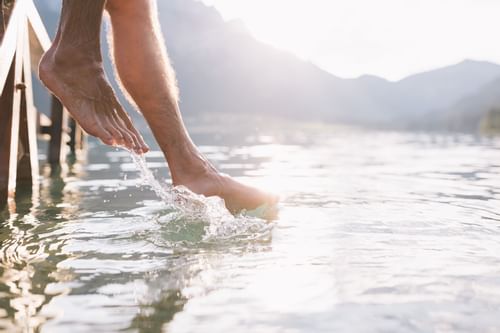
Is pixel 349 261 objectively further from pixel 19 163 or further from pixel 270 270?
pixel 19 163

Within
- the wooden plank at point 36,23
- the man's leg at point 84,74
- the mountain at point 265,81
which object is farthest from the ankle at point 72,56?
the mountain at point 265,81

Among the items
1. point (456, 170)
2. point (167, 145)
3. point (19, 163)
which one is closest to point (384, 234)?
point (167, 145)

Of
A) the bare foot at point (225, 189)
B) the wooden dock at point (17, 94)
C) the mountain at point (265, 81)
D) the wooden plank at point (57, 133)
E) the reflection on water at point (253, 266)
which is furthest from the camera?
the mountain at point (265, 81)

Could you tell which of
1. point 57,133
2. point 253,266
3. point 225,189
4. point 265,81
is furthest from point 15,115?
point 265,81

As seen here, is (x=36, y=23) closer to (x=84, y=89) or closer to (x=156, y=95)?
(x=156, y=95)

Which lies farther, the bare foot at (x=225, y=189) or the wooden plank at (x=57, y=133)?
the wooden plank at (x=57, y=133)

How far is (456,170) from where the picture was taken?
4.30 m

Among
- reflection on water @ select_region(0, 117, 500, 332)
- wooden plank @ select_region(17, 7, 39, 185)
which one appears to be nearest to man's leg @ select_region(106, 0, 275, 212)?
reflection on water @ select_region(0, 117, 500, 332)

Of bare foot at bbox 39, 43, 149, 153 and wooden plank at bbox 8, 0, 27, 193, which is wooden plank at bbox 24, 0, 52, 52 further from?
bare foot at bbox 39, 43, 149, 153

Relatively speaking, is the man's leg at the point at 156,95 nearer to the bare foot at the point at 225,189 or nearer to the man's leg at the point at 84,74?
the bare foot at the point at 225,189

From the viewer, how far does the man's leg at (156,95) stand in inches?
82.8

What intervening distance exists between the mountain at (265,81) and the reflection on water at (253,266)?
238 feet

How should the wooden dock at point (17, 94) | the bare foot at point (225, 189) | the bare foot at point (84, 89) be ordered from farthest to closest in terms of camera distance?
the wooden dock at point (17, 94), the bare foot at point (225, 189), the bare foot at point (84, 89)

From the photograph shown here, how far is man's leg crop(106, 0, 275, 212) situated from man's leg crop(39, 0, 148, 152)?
24 cm
